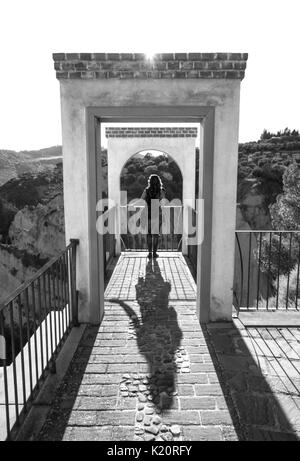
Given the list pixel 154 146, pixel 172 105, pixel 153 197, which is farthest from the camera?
pixel 154 146

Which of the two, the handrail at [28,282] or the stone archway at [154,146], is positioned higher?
the stone archway at [154,146]

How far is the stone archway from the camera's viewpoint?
8992mm

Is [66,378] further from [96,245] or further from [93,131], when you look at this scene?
[93,131]

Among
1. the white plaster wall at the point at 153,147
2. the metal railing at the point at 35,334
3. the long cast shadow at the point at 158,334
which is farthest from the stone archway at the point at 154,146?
the metal railing at the point at 35,334

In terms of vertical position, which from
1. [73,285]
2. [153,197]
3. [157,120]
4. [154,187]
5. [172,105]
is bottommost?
[73,285]

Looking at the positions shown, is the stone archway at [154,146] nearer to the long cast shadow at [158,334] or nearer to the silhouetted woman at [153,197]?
the silhouetted woman at [153,197]

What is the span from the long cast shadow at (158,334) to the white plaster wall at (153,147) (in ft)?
11.1

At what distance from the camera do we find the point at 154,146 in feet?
29.8

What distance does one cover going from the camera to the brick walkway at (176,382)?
2.71 metres

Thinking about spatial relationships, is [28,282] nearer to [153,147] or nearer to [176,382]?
[176,382]

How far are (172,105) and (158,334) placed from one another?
2810 millimetres

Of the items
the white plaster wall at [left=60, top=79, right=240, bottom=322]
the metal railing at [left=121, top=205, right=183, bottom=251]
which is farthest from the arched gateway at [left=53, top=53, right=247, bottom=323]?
the metal railing at [left=121, top=205, right=183, bottom=251]

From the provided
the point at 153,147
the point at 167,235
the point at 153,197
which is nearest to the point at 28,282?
the point at 153,197
